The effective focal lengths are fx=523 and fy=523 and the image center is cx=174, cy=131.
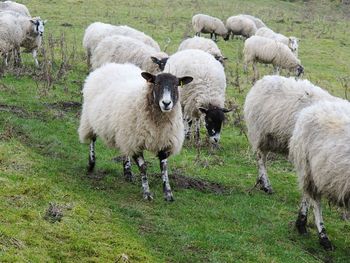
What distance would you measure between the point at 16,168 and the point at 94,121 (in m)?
1.73

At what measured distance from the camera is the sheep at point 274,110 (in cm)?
973

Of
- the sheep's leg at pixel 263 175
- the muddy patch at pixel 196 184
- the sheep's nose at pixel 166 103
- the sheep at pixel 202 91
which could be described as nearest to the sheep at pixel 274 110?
the sheep's leg at pixel 263 175

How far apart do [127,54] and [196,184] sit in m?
7.19

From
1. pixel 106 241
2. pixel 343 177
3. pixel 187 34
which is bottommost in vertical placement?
pixel 187 34

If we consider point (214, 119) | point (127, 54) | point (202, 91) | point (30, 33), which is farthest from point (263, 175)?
point (30, 33)

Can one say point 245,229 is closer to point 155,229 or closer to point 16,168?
point 155,229

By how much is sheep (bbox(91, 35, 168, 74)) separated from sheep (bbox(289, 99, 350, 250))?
808cm

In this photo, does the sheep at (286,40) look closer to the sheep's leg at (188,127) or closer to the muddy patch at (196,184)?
the sheep's leg at (188,127)

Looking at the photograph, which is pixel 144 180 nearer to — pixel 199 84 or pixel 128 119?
pixel 128 119

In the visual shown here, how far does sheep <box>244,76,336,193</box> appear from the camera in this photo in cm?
973

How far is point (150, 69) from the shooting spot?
52.6 ft

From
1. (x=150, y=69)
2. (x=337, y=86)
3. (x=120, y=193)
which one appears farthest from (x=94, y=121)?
(x=337, y=86)

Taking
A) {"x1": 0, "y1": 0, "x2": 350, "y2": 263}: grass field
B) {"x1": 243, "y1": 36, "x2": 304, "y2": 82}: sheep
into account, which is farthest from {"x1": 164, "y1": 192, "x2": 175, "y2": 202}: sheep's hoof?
{"x1": 243, "y1": 36, "x2": 304, "y2": 82}: sheep

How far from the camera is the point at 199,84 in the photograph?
12930 mm
